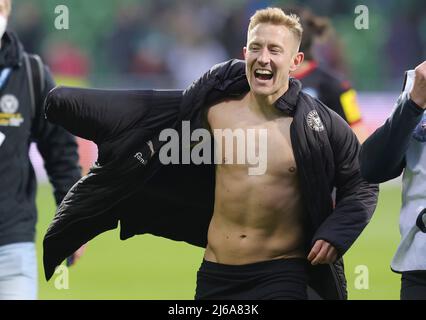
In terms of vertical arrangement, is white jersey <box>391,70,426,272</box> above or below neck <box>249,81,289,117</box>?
below

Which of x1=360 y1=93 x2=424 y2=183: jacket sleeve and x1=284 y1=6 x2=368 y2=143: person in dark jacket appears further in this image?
x1=284 y1=6 x2=368 y2=143: person in dark jacket

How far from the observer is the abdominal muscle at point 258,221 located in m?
5.88

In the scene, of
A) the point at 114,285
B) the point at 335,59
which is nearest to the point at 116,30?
the point at 335,59

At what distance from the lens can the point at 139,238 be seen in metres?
14.1

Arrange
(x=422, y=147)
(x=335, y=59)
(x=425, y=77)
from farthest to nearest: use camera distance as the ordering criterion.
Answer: (x=335, y=59) < (x=422, y=147) < (x=425, y=77)

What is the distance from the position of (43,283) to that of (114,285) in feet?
2.11

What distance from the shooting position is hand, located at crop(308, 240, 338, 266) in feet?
18.6

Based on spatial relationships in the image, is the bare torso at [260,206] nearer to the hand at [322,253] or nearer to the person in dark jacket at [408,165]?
the hand at [322,253]

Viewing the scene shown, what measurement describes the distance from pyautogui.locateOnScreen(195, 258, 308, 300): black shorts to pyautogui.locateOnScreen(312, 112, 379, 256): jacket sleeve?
23 centimetres

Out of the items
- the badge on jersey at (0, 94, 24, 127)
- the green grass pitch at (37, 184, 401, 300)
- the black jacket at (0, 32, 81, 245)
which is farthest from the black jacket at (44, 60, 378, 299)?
the green grass pitch at (37, 184, 401, 300)

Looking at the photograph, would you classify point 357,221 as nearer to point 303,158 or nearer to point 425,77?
point 303,158

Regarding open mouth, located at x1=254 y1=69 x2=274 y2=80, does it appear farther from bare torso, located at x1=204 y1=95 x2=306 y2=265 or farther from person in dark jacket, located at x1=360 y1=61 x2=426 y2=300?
person in dark jacket, located at x1=360 y1=61 x2=426 y2=300

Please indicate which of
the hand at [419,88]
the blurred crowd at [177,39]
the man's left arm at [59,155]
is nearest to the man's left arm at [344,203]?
the hand at [419,88]

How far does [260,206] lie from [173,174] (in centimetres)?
61
